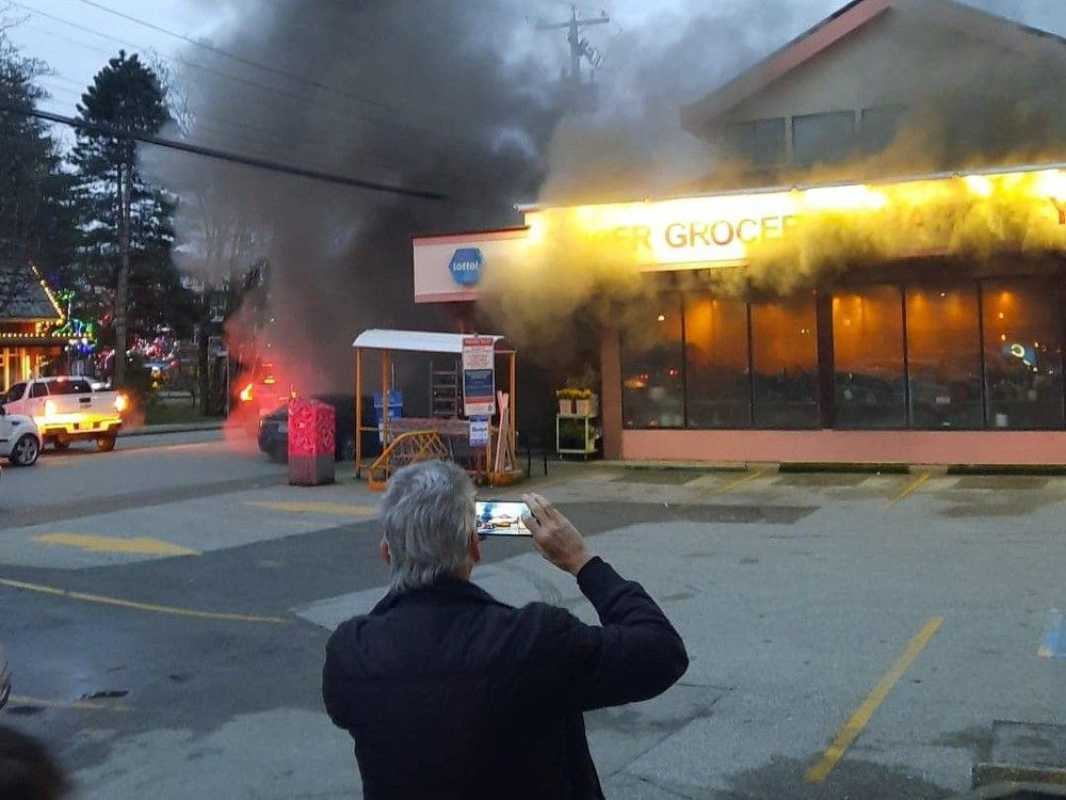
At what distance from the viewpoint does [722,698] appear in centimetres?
533

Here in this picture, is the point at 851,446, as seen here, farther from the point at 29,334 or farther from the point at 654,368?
the point at 29,334

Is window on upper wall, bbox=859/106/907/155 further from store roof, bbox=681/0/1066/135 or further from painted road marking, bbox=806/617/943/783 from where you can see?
painted road marking, bbox=806/617/943/783

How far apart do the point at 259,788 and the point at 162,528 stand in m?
7.24

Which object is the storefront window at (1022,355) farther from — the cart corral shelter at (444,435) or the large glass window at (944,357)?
the cart corral shelter at (444,435)

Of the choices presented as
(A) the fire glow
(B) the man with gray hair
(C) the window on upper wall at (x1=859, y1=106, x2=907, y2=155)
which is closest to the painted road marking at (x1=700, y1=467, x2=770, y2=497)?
(A) the fire glow

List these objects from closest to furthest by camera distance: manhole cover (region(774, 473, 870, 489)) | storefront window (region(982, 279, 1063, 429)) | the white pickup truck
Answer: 1. manhole cover (region(774, 473, 870, 489))
2. storefront window (region(982, 279, 1063, 429))
3. the white pickup truck

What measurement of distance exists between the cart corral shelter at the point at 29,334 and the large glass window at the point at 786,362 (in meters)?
21.4

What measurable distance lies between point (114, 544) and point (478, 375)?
522 centimetres

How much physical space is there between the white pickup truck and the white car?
2.29 meters

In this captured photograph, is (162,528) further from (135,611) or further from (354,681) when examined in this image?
(354,681)

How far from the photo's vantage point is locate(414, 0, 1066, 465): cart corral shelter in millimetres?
14352

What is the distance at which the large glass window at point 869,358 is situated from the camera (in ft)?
50.5

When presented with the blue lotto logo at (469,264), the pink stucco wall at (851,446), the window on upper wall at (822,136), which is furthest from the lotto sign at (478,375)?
the window on upper wall at (822,136)

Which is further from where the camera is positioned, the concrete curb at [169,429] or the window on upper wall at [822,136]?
the concrete curb at [169,429]
